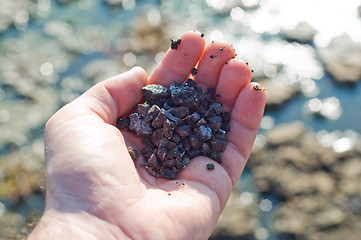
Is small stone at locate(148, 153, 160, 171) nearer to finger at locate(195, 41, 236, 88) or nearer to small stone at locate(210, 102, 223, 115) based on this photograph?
small stone at locate(210, 102, 223, 115)

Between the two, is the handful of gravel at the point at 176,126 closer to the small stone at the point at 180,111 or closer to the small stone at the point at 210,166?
the small stone at the point at 180,111

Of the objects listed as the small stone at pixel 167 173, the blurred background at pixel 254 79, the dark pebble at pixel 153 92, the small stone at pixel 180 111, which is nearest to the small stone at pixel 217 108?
the small stone at pixel 180 111

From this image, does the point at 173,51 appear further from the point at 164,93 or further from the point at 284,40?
the point at 284,40

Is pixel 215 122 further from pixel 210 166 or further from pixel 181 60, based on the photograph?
pixel 181 60

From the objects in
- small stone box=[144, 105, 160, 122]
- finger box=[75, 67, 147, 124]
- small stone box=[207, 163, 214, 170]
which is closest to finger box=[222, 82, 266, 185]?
small stone box=[207, 163, 214, 170]

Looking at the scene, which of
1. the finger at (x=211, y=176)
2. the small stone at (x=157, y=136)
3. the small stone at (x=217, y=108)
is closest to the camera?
the finger at (x=211, y=176)

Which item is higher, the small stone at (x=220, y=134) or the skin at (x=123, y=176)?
the small stone at (x=220, y=134)

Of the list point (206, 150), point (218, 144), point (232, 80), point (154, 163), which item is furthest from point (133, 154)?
point (232, 80)
